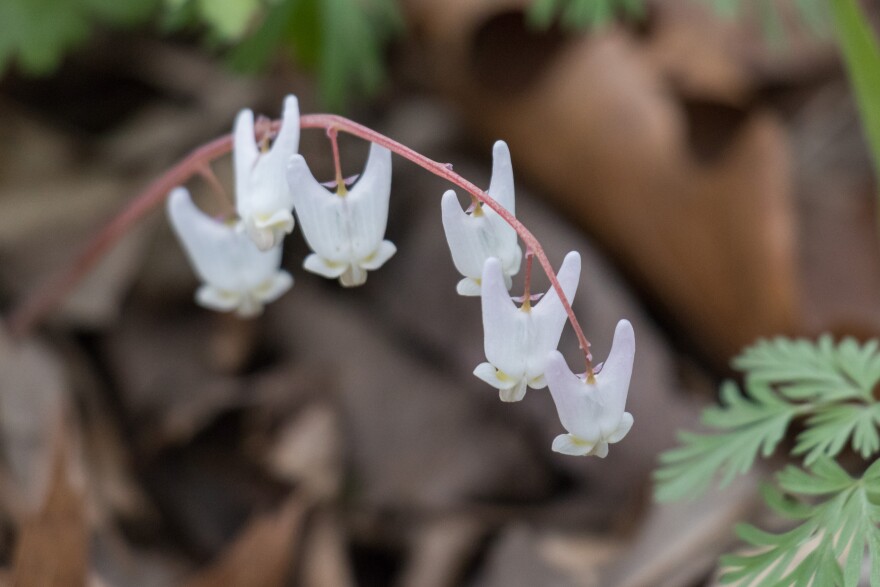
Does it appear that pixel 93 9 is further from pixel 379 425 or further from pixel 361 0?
pixel 379 425

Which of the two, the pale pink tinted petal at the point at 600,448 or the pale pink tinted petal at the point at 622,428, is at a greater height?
the pale pink tinted petal at the point at 622,428

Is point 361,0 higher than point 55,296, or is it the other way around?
point 361,0

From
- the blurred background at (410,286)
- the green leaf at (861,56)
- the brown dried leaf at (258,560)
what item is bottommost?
the brown dried leaf at (258,560)

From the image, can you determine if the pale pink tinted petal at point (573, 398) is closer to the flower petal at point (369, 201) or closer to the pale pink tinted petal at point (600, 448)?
the pale pink tinted petal at point (600, 448)

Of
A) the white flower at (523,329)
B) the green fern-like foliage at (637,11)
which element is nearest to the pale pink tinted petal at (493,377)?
the white flower at (523,329)

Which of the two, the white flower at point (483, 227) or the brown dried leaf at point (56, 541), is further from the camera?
the brown dried leaf at point (56, 541)

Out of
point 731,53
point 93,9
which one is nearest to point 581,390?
point 93,9
